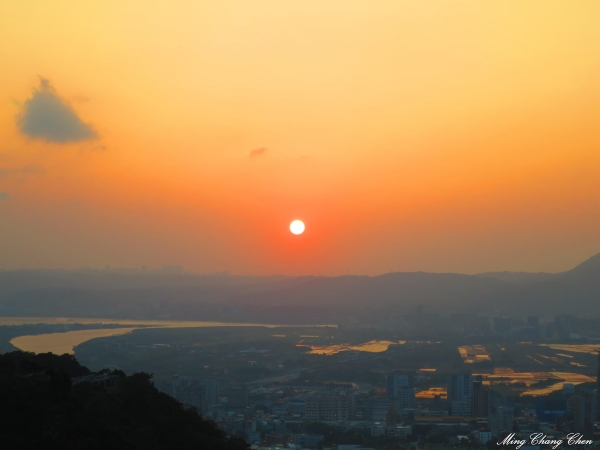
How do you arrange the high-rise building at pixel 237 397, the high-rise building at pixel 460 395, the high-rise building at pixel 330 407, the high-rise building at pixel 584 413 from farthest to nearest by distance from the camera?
the high-rise building at pixel 237 397 < the high-rise building at pixel 460 395 < the high-rise building at pixel 330 407 < the high-rise building at pixel 584 413

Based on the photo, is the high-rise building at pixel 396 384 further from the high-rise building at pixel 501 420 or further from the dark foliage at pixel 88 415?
the dark foliage at pixel 88 415

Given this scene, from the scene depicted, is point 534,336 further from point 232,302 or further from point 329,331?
point 232,302

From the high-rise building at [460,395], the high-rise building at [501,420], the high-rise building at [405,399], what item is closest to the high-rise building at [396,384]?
the high-rise building at [405,399]

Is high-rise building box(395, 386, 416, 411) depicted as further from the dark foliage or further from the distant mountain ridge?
the distant mountain ridge
